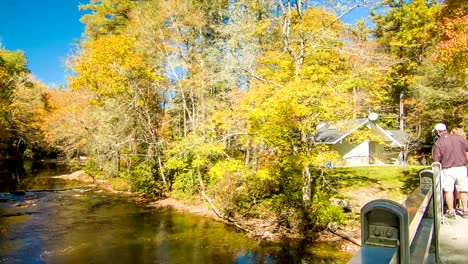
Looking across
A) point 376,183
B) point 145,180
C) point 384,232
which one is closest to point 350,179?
point 376,183

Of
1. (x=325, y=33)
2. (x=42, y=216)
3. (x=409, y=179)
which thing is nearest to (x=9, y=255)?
(x=42, y=216)

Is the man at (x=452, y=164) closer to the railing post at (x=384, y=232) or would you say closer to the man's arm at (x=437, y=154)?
the man's arm at (x=437, y=154)

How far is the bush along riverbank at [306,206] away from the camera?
13.1 m

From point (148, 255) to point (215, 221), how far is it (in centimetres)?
473

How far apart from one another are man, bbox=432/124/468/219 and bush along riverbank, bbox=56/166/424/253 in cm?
624

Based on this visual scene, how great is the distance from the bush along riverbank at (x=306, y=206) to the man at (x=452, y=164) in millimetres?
6243

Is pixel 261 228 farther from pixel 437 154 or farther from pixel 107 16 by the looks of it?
pixel 107 16

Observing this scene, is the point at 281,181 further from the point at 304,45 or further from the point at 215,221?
the point at 304,45

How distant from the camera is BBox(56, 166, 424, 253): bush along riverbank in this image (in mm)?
13109

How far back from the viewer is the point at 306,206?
13.8 metres

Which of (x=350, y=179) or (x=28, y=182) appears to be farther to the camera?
(x=28, y=182)

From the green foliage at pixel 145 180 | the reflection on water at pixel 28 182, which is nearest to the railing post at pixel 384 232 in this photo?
the green foliage at pixel 145 180

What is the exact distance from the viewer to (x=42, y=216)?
16.9m

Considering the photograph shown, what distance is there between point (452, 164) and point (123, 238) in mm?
11783
